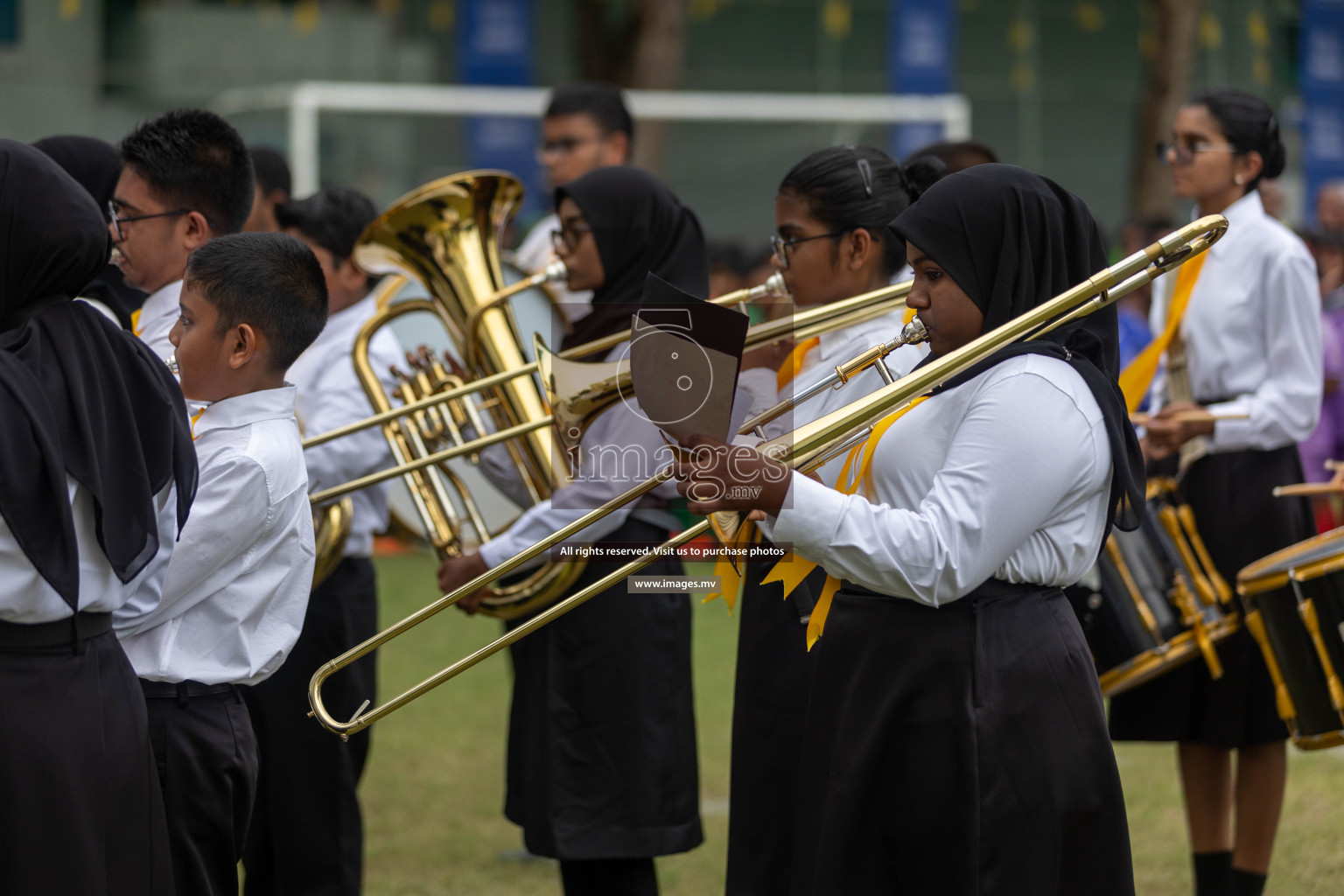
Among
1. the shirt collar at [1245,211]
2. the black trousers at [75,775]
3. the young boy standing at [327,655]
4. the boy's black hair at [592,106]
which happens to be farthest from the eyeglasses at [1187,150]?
the black trousers at [75,775]

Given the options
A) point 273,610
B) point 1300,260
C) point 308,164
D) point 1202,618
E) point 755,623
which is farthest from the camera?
point 308,164

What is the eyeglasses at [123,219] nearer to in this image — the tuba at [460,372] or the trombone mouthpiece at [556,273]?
the tuba at [460,372]

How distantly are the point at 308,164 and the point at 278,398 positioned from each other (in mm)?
8138

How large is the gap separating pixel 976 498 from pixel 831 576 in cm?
32

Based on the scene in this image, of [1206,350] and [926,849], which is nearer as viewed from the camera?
[926,849]

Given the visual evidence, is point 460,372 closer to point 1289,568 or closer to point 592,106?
point 592,106

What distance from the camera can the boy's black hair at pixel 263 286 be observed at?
102 inches

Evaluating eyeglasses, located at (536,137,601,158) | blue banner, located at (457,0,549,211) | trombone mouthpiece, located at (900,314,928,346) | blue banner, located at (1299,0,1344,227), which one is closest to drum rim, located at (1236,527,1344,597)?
trombone mouthpiece, located at (900,314,928,346)

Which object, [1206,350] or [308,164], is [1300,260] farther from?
[308,164]

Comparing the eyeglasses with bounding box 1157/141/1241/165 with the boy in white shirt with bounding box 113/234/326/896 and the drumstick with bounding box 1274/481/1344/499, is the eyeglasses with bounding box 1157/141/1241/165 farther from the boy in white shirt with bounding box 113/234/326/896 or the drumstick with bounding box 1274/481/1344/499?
the boy in white shirt with bounding box 113/234/326/896

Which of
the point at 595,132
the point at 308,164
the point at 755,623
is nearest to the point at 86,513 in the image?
the point at 755,623

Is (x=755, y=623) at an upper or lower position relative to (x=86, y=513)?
lower

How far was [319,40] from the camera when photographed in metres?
14.0

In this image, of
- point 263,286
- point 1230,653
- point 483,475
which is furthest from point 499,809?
point 263,286
